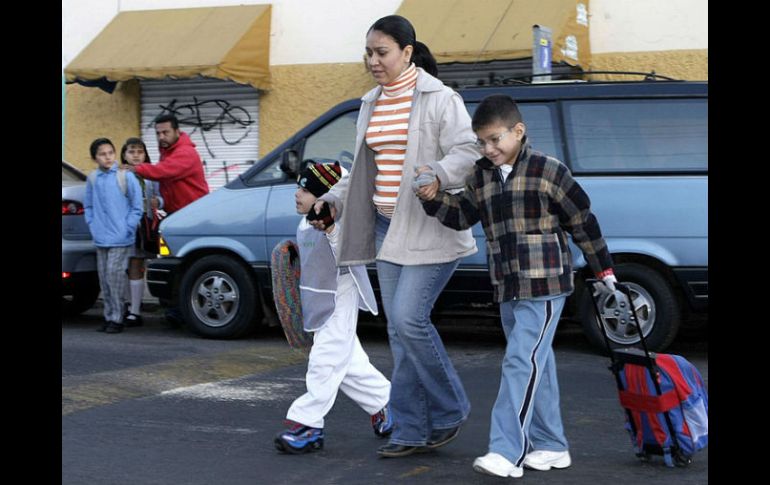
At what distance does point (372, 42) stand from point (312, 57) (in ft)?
36.4

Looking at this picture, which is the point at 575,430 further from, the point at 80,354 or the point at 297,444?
Result: the point at 80,354

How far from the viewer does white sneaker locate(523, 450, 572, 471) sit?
5.37 meters

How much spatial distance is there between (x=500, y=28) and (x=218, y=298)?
229 inches

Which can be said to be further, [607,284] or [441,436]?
[441,436]

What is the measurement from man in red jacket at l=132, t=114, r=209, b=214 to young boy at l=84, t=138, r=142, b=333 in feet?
0.98

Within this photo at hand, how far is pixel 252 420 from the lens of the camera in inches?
261

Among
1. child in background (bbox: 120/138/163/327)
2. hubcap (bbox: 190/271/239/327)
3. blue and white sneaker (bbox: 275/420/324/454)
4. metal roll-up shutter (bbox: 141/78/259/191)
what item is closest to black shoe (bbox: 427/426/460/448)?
blue and white sneaker (bbox: 275/420/324/454)

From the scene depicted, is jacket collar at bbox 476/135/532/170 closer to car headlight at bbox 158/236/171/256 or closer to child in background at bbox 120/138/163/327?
car headlight at bbox 158/236/171/256

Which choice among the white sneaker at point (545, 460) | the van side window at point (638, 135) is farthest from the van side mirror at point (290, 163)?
the white sneaker at point (545, 460)

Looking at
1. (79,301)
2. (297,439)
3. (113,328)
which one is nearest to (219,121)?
(79,301)

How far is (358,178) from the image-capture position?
5652 millimetres

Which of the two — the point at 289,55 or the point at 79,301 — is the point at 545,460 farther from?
the point at 289,55
